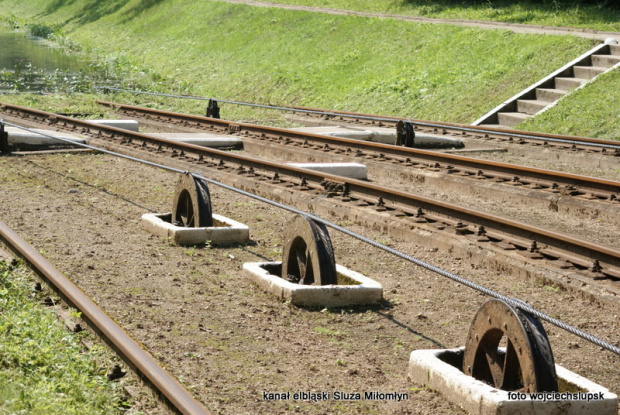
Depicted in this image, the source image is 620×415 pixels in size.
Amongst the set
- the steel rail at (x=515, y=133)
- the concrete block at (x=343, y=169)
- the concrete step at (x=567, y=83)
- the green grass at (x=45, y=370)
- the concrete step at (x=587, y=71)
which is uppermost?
the concrete step at (x=587, y=71)

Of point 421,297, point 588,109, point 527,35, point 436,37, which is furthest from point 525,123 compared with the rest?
point 421,297

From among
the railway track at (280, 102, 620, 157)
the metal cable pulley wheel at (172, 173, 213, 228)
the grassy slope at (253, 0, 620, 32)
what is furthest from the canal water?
the metal cable pulley wheel at (172, 173, 213, 228)

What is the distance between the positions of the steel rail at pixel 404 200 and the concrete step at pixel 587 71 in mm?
10948

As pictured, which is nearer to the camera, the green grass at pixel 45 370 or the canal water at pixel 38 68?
the green grass at pixel 45 370

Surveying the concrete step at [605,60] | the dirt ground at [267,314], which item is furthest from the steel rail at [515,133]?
the dirt ground at [267,314]

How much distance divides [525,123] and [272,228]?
1130cm

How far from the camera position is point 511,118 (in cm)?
2119

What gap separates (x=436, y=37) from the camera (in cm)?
2925

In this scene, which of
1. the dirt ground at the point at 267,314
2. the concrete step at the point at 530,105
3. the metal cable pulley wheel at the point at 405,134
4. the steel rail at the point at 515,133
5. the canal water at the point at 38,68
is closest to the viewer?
the dirt ground at the point at 267,314

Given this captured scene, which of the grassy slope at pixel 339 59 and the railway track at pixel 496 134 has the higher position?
the grassy slope at pixel 339 59

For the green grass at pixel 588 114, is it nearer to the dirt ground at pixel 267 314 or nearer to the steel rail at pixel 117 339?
the dirt ground at pixel 267 314

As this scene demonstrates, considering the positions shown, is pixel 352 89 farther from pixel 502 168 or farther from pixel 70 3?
pixel 70 3

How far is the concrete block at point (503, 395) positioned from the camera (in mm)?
5043

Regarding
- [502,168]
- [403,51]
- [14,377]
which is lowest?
[14,377]
